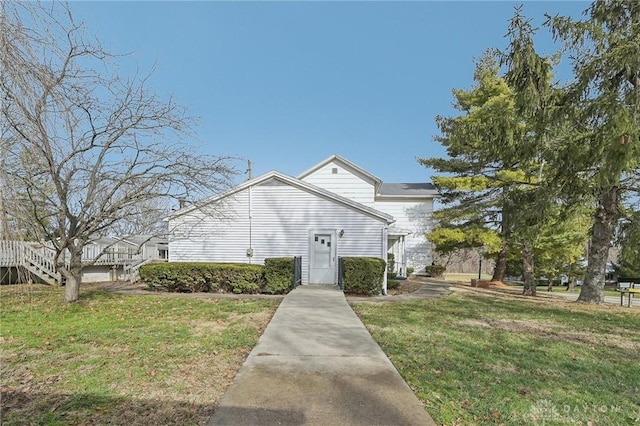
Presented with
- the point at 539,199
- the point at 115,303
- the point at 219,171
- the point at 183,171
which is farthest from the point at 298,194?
the point at 539,199

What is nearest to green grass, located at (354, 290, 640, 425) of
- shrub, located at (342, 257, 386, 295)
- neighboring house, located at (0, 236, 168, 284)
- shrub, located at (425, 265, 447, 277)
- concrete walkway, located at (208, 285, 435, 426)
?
concrete walkway, located at (208, 285, 435, 426)

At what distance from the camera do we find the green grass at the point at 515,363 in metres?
3.27

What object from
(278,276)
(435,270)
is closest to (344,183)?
(435,270)

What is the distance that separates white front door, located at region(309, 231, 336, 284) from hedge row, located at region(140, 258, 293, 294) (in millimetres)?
1852

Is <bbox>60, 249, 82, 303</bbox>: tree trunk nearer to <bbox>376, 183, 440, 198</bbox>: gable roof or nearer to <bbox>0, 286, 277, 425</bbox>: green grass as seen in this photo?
<bbox>0, 286, 277, 425</bbox>: green grass

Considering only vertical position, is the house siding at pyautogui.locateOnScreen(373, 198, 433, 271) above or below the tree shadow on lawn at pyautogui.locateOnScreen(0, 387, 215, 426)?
above

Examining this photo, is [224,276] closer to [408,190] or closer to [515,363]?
[515,363]

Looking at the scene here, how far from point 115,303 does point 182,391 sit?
268 inches

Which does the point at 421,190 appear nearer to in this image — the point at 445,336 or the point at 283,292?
the point at 283,292

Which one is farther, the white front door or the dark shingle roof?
the dark shingle roof

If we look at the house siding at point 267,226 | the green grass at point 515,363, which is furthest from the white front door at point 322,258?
the green grass at point 515,363

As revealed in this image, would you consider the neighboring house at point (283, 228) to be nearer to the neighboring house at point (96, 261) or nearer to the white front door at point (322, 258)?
the white front door at point (322, 258)

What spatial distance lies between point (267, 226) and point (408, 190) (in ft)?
48.0

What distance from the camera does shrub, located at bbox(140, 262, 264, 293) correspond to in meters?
11.6
